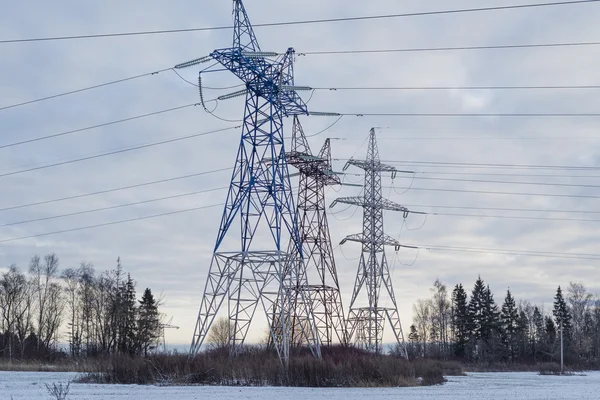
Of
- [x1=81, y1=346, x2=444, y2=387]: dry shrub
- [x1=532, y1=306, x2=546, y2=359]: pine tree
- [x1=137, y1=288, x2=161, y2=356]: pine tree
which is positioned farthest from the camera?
[x1=532, y1=306, x2=546, y2=359]: pine tree

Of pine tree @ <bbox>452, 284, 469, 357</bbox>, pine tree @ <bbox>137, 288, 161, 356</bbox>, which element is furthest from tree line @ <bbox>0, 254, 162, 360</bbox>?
pine tree @ <bbox>452, 284, 469, 357</bbox>

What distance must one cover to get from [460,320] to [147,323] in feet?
169

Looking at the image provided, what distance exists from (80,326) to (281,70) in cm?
6516

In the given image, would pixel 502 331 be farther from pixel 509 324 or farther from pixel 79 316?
pixel 79 316

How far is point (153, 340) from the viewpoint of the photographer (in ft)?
266

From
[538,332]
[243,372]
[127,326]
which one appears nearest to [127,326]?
[127,326]

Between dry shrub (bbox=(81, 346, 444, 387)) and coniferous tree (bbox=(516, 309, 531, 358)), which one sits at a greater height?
dry shrub (bbox=(81, 346, 444, 387))

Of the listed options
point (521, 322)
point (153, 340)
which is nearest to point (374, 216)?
point (153, 340)

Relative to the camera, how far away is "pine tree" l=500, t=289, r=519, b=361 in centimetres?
10538

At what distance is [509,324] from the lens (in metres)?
108

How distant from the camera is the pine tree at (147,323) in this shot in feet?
258

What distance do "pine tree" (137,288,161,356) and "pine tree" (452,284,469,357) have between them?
47.3 m

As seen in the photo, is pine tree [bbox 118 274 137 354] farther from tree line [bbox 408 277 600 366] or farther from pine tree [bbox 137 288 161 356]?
tree line [bbox 408 277 600 366]

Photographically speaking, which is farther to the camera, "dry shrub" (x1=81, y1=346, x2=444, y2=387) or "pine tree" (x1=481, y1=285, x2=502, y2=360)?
"pine tree" (x1=481, y1=285, x2=502, y2=360)
